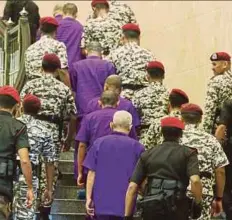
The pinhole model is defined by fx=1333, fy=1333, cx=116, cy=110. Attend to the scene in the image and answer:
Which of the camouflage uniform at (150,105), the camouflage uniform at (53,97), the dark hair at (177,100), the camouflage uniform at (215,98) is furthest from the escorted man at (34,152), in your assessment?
the camouflage uniform at (215,98)

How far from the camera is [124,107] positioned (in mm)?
14969

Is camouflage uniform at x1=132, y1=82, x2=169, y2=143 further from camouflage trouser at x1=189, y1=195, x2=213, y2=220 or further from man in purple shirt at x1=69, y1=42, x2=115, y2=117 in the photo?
camouflage trouser at x1=189, y1=195, x2=213, y2=220

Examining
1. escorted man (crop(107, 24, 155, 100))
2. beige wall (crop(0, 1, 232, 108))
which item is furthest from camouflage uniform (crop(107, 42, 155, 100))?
beige wall (crop(0, 1, 232, 108))

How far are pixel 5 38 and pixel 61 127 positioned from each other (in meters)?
3.49

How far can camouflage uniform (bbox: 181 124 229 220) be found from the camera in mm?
13789

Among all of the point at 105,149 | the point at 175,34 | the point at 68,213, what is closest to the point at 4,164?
the point at 105,149

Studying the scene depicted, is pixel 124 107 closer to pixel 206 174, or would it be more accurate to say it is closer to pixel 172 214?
pixel 206 174

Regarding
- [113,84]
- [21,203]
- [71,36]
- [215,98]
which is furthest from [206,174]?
[71,36]

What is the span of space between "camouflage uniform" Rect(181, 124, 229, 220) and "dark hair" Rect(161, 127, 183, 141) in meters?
0.80

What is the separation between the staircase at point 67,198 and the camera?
15.2 metres

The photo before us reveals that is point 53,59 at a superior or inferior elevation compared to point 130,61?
inferior

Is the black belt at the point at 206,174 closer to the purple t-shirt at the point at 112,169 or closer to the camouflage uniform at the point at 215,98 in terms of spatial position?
the purple t-shirt at the point at 112,169

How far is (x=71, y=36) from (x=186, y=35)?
3906 millimetres

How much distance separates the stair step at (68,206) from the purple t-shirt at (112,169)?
1634 mm
